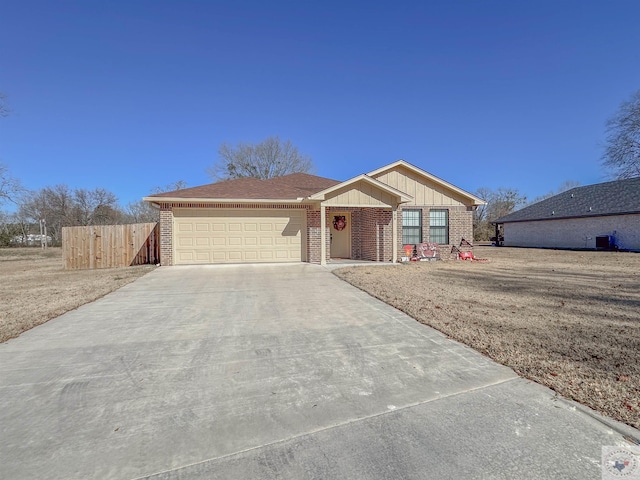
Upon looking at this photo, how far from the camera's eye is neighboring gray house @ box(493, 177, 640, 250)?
69.9ft

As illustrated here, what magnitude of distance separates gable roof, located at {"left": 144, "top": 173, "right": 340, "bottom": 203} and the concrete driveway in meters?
8.13

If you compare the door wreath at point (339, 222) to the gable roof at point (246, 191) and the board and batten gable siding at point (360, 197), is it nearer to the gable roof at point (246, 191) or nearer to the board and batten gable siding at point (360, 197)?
the gable roof at point (246, 191)

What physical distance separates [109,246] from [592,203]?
3087 centimetres

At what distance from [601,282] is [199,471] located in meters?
10.6

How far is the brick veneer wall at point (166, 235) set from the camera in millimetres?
12438

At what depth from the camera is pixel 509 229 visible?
3066cm

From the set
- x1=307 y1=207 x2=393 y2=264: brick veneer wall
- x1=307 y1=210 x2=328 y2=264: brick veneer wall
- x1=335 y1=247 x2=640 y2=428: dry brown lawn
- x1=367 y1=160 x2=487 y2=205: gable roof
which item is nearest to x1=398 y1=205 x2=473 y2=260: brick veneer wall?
x1=367 y1=160 x2=487 y2=205: gable roof

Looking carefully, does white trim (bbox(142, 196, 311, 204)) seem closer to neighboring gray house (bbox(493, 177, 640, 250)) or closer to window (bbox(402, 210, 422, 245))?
window (bbox(402, 210, 422, 245))

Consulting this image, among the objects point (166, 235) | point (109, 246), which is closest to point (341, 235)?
point (166, 235)

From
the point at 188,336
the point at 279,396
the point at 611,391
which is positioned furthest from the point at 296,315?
the point at 611,391

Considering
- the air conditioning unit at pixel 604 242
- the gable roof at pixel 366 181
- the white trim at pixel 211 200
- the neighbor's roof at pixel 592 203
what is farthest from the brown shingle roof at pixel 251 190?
the neighbor's roof at pixel 592 203

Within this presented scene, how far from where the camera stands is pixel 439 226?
51.6 feet

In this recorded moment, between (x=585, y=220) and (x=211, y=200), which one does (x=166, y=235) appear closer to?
(x=211, y=200)

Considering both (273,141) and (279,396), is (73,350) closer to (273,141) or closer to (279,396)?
(279,396)
